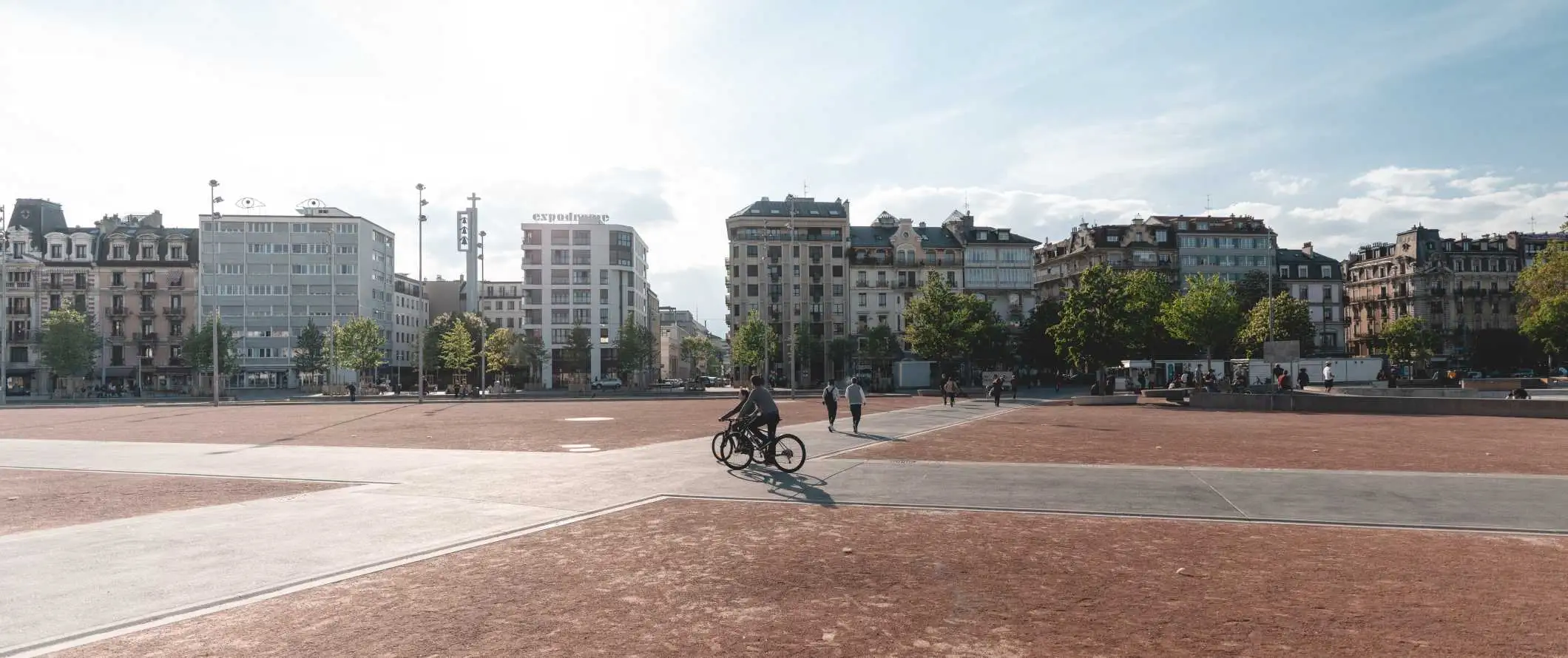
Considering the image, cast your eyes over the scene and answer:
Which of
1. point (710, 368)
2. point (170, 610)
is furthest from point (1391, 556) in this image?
point (710, 368)

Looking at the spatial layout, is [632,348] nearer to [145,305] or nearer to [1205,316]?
[1205,316]

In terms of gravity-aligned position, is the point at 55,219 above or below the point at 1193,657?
above

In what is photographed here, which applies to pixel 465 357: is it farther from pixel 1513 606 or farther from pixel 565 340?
pixel 1513 606

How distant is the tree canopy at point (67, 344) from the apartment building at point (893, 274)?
264 feet

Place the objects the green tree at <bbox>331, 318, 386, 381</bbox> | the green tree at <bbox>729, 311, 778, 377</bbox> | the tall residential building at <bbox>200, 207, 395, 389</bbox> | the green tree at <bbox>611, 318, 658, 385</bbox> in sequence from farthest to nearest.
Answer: the tall residential building at <bbox>200, 207, 395, 389</bbox>, the green tree at <bbox>611, 318, 658, 385</bbox>, the green tree at <bbox>331, 318, 386, 381</bbox>, the green tree at <bbox>729, 311, 778, 377</bbox>

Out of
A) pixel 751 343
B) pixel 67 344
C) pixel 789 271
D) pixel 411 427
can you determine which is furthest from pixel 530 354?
pixel 411 427

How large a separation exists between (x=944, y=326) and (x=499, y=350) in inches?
1928

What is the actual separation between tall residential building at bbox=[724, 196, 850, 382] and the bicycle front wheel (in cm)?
7977

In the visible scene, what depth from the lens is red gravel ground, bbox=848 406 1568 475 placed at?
662 inches

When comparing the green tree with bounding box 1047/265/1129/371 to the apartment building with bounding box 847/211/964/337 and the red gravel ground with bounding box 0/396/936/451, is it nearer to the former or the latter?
the red gravel ground with bounding box 0/396/936/451

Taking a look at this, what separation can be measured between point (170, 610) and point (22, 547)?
3.97m

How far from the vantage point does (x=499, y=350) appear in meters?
90.2

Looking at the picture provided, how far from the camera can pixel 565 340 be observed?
10444 centimetres

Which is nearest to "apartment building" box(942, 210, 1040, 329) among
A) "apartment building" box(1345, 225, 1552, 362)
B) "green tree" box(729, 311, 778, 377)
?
"green tree" box(729, 311, 778, 377)
